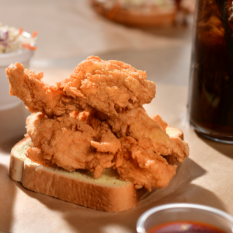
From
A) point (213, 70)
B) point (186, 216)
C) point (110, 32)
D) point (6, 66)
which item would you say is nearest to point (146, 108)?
point (213, 70)

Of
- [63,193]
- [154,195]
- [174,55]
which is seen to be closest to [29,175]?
[63,193]

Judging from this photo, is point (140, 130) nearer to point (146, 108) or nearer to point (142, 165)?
point (142, 165)

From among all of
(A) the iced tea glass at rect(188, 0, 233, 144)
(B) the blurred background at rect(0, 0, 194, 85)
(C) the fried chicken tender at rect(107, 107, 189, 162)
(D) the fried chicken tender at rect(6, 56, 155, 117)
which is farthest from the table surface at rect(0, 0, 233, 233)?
(D) the fried chicken tender at rect(6, 56, 155, 117)

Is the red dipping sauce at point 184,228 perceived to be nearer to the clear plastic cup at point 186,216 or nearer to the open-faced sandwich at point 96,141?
the clear plastic cup at point 186,216

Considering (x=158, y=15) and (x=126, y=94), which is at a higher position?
(x=126, y=94)

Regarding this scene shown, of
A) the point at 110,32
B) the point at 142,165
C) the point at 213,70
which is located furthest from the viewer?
the point at 110,32

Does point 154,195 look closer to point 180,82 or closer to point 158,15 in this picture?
point 180,82

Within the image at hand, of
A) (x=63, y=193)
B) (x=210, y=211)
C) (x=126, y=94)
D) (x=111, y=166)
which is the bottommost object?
(x=63, y=193)
